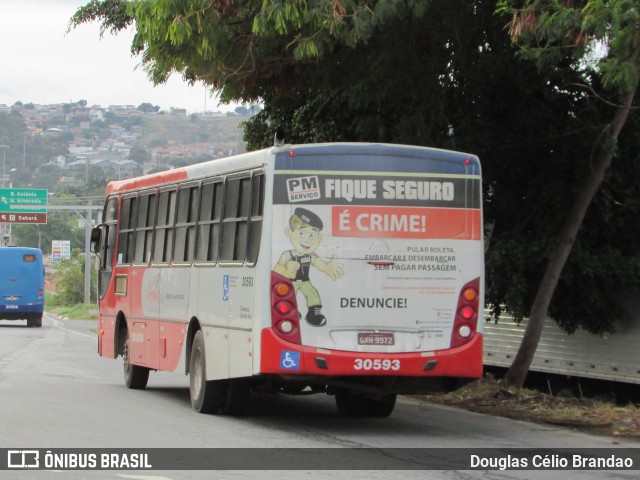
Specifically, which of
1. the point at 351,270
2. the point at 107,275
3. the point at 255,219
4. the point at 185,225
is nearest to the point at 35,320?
the point at 107,275

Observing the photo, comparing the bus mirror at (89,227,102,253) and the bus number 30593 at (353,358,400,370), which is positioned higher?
the bus mirror at (89,227,102,253)

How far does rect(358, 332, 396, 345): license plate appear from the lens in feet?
41.1

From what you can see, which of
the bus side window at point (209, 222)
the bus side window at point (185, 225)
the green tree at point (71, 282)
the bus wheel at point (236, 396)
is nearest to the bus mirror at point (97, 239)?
the bus side window at point (185, 225)

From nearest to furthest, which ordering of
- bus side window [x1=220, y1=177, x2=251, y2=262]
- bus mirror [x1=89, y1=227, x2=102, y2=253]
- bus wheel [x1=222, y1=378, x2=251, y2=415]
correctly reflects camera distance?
bus side window [x1=220, y1=177, x2=251, y2=262], bus wheel [x1=222, y1=378, x2=251, y2=415], bus mirror [x1=89, y1=227, x2=102, y2=253]

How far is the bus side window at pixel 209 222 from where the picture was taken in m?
14.3

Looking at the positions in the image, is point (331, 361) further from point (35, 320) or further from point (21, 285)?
point (35, 320)

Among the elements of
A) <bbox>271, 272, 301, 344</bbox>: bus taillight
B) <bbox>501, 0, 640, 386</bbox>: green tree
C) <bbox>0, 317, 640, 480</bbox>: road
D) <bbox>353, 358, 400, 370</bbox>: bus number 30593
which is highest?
<bbox>501, 0, 640, 386</bbox>: green tree

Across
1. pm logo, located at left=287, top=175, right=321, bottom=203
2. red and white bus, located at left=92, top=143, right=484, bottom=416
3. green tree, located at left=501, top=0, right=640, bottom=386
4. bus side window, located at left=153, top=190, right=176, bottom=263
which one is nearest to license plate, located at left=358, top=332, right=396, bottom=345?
red and white bus, located at left=92, top=143, right=484, bottom=416

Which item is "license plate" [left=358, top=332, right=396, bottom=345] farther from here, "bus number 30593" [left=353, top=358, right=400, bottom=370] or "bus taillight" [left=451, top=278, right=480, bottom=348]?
"bus taillight" [left=451, top=278, right=480, bottom=348]

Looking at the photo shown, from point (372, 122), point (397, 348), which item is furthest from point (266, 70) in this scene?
point (397, 348)

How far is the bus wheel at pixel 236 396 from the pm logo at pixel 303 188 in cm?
246

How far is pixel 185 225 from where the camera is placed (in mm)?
15484

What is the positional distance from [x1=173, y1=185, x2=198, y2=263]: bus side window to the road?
1.88 metres

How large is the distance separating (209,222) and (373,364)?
3.14m
